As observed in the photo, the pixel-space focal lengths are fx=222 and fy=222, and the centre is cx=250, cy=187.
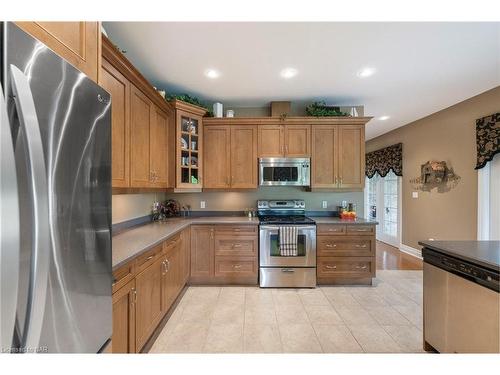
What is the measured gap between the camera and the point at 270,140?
136 inches

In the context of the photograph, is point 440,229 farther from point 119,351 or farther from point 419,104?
point 119,351

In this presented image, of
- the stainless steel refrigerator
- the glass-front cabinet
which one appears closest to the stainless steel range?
the glass-front cabinet

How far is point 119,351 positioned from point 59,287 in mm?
959

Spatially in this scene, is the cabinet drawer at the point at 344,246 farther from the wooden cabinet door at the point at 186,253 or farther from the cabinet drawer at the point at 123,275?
the cabinet drawer at the point at 123,275

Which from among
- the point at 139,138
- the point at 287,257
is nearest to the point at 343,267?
the point at 287,257

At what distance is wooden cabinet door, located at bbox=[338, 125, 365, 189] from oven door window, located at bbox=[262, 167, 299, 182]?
0.70m

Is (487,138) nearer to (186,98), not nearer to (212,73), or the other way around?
(212,73)

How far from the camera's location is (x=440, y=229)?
162 inches

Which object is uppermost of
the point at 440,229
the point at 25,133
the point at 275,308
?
the point at 25,133

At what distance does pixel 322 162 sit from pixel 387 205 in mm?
3520

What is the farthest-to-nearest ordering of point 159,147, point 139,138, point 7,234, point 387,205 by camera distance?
point 387,205 → point 159,147 → point 139,138 → point 7,234

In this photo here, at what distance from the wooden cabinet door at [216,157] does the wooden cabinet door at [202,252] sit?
71 centimetres

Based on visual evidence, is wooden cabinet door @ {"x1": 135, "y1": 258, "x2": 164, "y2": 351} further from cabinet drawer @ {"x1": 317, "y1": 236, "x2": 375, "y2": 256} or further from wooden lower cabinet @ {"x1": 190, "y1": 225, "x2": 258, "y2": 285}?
cabinet drawer @ {"x1": 317, "y1": 236, "x2": 375, "y2": 256}
